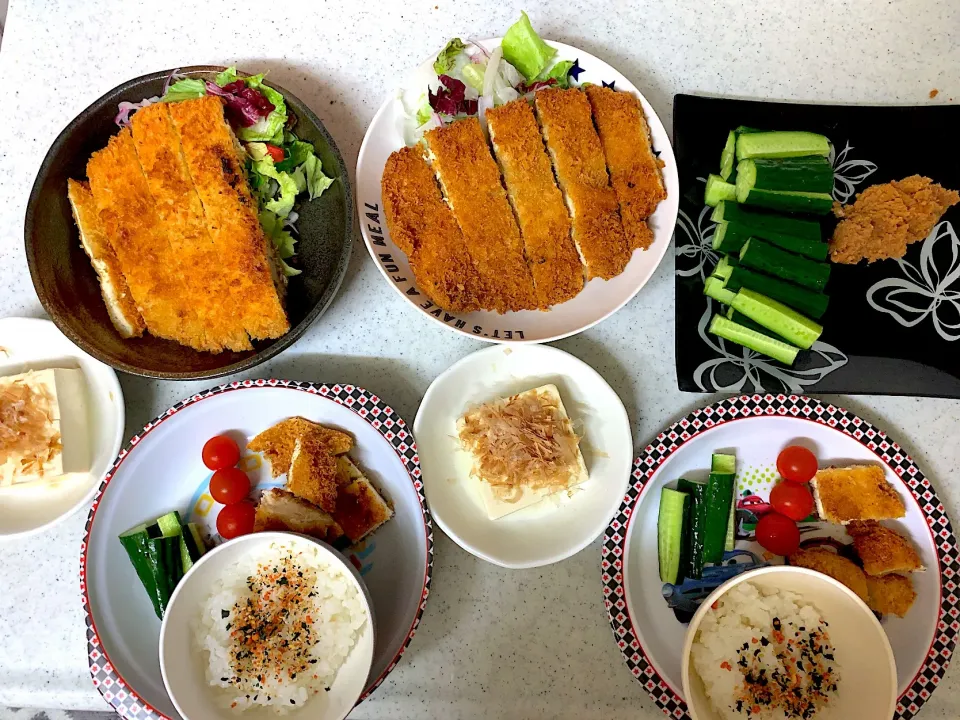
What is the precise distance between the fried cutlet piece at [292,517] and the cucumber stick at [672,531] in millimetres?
1121

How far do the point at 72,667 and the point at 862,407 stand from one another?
118 inches

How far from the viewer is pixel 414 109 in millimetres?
2215

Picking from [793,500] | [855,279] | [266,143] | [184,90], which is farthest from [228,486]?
[855,279]

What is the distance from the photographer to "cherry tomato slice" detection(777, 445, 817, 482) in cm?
211

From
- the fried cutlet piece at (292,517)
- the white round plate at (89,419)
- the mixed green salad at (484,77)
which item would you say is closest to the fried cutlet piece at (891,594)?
the fried cutlet piece at (292,517)

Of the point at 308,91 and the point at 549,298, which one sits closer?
the point at 549,298

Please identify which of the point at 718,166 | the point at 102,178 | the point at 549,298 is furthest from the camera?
the point at 718,166

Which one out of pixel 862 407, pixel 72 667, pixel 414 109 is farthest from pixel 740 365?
pixel 72 667

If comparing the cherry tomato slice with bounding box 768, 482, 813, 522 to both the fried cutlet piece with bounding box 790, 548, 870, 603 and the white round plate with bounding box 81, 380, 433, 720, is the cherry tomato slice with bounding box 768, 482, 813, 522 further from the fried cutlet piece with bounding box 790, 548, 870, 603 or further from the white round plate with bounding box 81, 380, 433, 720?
the white round plate with bounding box 81, 380, 433, 720

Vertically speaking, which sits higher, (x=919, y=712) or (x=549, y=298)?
(x=549, y=298)

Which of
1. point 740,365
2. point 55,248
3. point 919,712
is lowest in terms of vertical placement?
point 919,712

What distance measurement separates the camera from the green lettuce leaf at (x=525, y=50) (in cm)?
216

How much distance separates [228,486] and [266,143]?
47.2 inches

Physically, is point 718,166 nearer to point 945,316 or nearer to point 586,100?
point 586,100
